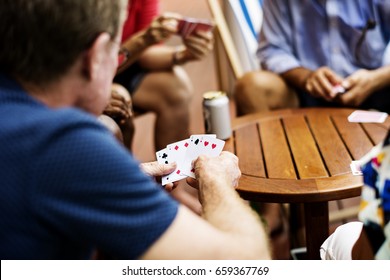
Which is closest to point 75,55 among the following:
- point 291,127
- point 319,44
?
point 291,127

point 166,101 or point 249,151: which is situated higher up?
point 249,151

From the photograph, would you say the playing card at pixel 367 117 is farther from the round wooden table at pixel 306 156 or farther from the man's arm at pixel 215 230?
the man's arm at pixel 215 230

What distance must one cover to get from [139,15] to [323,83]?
3.11ft

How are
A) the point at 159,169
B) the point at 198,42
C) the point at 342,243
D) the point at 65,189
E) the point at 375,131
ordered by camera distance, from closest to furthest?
the point at 65,189 → the point at 342,243 → the point at 159,169 → the point at 375,131 → the point at 198,42

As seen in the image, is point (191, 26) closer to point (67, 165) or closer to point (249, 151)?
point (249, 151)

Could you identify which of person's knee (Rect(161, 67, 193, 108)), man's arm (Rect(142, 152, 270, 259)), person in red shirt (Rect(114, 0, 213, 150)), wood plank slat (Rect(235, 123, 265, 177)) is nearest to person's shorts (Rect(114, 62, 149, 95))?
person in red shirt (Rect(114, 0, 213, 150))

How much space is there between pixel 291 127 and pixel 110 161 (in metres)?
1.02

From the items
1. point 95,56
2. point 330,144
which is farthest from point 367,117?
point 95,56

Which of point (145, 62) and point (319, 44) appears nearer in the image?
point (319, 44)

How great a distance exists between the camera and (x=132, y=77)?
227 centimetres

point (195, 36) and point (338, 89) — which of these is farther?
point (195, 36)

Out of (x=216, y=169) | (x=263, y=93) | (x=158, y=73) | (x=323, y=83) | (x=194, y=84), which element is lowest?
(x=194, y=84)

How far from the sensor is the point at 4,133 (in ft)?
2.20

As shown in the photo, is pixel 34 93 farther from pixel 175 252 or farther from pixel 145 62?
pixel 145 62
